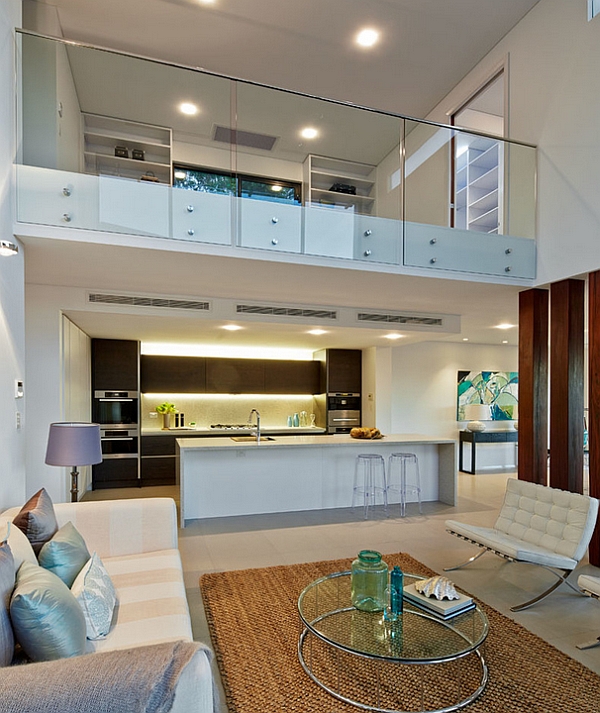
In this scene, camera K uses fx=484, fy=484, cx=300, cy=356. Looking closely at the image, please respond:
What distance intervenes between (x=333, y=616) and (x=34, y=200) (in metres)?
3.46

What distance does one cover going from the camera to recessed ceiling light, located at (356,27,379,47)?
5.34 metres

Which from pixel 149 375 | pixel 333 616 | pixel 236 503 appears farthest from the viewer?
pixel 149 375

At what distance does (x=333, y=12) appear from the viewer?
507cm

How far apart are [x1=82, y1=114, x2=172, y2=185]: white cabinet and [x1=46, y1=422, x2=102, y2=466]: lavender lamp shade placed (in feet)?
6.52

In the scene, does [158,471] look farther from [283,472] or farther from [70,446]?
[70,446]

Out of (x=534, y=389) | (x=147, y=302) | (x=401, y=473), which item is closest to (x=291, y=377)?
(x=401, y=473)

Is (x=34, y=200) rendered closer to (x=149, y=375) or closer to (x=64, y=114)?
(x=64, y=114)

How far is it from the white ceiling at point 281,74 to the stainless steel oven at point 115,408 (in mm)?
1276

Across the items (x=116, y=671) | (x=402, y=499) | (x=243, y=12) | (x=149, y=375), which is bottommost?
(x=402, y=499)

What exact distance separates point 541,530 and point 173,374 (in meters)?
6.02

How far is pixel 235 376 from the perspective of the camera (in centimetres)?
854

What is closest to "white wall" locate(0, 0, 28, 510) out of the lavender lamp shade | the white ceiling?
the lavender lamp shade

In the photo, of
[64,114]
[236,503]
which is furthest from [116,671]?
[236,503]

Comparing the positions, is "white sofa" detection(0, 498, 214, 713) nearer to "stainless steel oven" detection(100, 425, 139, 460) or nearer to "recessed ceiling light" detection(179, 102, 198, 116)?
"recessed ceiling light" detection(179, 102, 198, 116)
